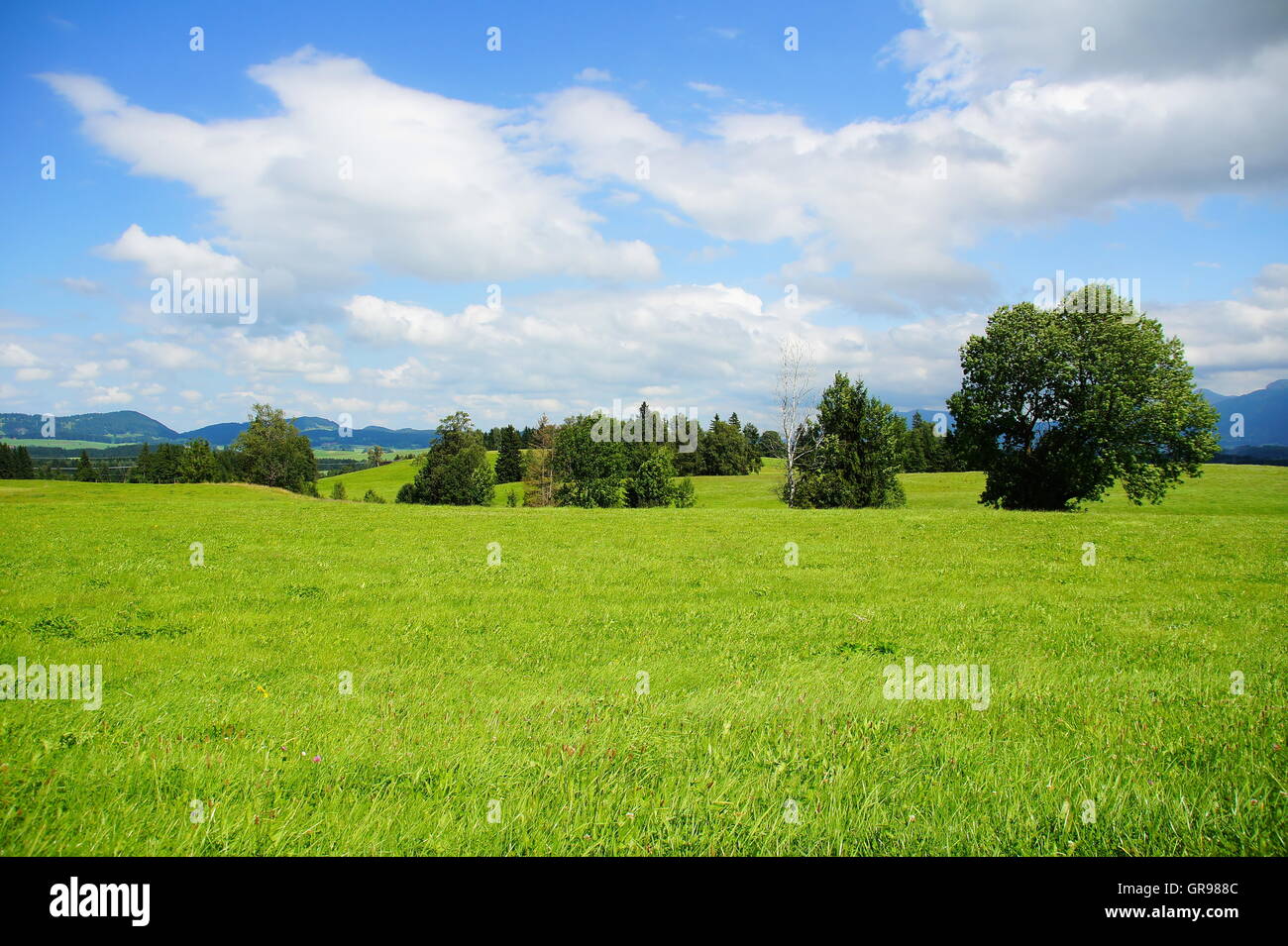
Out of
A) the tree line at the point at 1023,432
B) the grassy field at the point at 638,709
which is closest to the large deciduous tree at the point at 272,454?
the tree line at the point at 1023,432

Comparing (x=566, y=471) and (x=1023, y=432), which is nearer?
(x=1023, y=432)

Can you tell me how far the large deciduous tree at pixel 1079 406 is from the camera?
42219 mm

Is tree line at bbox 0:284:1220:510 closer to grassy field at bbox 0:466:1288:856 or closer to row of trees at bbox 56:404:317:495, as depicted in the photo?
grassy field at bbox 0:466:1288:856

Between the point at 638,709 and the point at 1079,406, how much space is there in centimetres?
4831

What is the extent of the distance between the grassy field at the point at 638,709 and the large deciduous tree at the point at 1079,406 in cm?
2758

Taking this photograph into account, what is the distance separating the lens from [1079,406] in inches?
1738

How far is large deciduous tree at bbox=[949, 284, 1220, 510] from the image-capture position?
42219 mm

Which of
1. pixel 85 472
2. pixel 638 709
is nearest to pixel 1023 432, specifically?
pixel 638 709

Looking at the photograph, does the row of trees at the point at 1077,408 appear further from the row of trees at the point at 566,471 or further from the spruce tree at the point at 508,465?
the spruce tree at the point at 508,465

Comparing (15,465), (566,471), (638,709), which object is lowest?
(638,709)

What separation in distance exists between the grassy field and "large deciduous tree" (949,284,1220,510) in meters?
27.6

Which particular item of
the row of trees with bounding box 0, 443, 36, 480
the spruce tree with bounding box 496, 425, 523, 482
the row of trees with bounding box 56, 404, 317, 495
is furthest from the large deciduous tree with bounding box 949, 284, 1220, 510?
the row of trees with bounding box 0, 443, 36, 480

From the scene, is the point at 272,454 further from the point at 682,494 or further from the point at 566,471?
the point at 682,494
